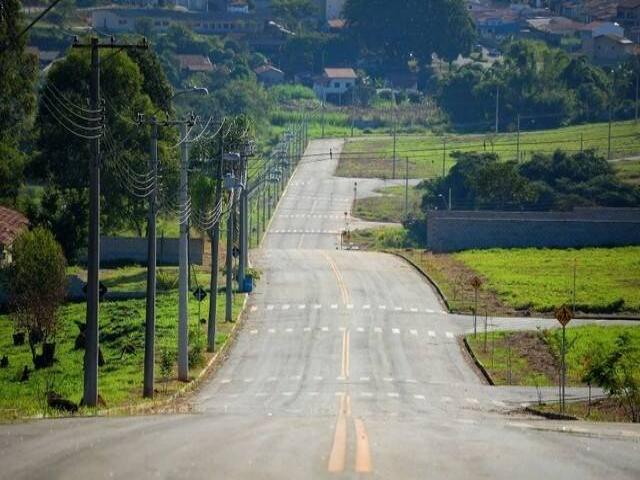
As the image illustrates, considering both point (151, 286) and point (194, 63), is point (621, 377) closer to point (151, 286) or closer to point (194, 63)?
point (151, 286)

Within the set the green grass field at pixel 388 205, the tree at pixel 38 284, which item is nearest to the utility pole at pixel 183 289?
the tree at pixel 38 284

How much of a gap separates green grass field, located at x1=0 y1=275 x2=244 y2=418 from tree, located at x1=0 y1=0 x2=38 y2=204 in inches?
616

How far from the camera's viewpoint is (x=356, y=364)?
5372 cm

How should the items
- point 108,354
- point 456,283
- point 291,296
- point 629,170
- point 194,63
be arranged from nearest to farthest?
point 108,354 → point 291,296 → point 456,283 → point 629,170 → point 194,63

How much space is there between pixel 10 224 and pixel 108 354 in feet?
85.6

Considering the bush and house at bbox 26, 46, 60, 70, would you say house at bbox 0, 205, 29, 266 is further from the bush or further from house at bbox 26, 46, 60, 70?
house at bbox 26, 46, 60, 70

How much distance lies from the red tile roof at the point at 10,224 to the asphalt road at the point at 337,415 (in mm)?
12126

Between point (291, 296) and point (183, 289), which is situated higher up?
point (183, 289)

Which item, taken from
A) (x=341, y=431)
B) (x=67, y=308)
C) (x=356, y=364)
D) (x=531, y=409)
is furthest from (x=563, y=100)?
(x=341, y=431)

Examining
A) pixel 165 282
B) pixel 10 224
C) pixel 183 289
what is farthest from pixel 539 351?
pixel 10 224

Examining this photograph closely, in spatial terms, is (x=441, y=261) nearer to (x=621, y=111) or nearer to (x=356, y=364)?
(x=356, y=364)

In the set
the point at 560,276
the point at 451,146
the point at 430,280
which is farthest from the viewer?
the point at 451,146

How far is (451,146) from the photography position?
151 metres

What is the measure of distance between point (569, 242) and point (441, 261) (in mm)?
10343
